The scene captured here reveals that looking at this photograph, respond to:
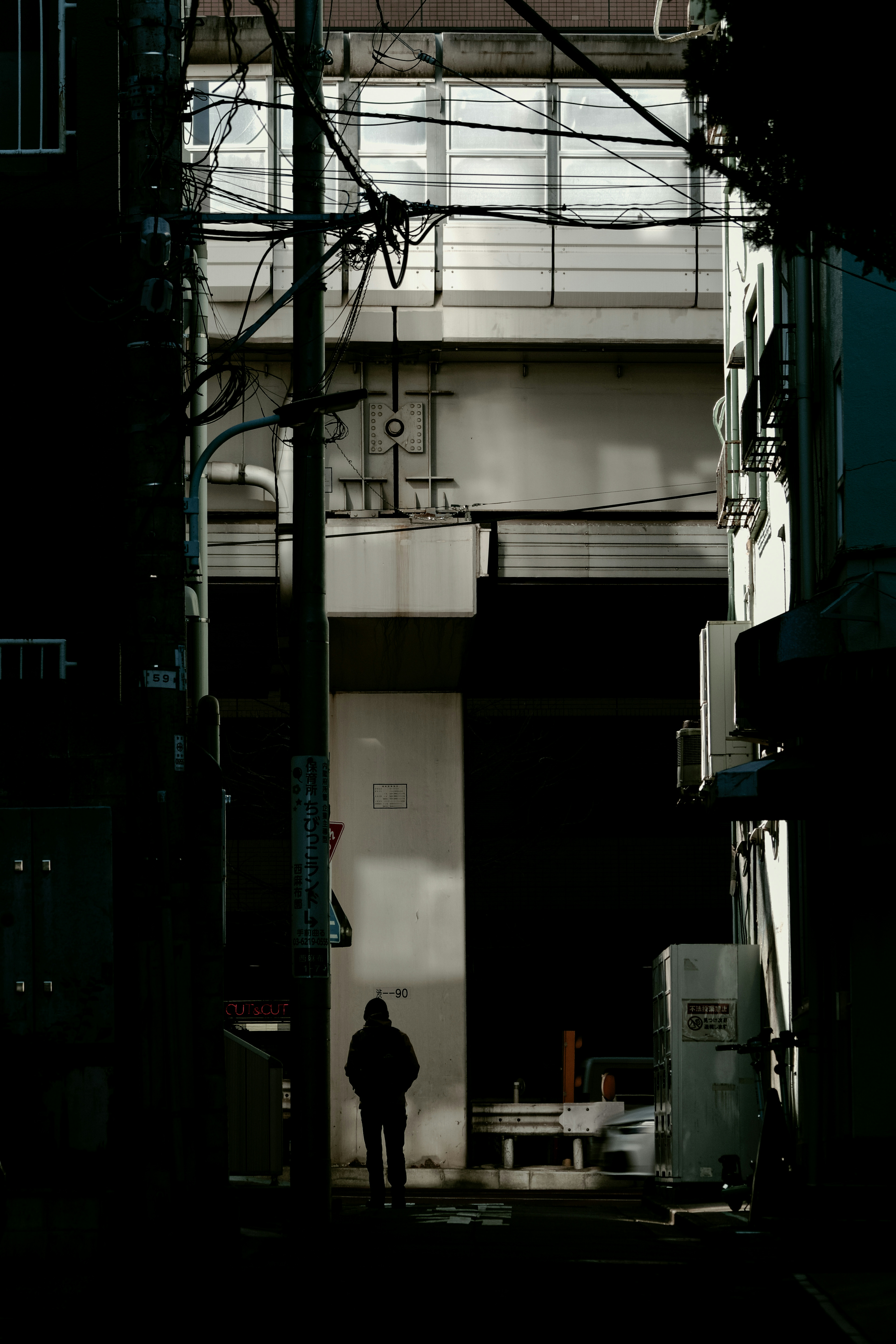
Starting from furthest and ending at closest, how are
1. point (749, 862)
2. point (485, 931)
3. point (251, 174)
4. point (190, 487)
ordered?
point (485, 931), point (251, 174), point (749, 862), point (190, 487)

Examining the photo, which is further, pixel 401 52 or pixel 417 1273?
pixel 401 52

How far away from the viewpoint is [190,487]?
442 inches

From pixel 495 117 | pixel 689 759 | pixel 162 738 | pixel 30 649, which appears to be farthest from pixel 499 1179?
pixel 162 738

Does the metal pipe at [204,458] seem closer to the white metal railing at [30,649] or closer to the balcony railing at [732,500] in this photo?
the white metal railing at [30,649]

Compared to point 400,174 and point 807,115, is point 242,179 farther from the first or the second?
point 807,115

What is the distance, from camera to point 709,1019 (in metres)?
16.2

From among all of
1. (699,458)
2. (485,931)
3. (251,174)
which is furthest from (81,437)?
(485,931)

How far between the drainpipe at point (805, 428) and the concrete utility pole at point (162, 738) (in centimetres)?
637

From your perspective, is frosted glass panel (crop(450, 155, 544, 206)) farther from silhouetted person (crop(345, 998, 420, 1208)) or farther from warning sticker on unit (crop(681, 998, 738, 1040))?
silhouetted person (crop(345, 998, 420, 1208))

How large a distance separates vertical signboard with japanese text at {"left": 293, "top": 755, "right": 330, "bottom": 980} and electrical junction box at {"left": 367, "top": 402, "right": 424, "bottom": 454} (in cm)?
1157

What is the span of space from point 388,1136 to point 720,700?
534cm

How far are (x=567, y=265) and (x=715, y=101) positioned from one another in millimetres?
14334

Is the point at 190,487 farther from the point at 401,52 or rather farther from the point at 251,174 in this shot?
the point at 401,52

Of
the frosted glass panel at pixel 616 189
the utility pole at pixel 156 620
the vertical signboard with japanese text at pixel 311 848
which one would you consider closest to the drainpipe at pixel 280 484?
the frosted glass panel at pixel 616 189
